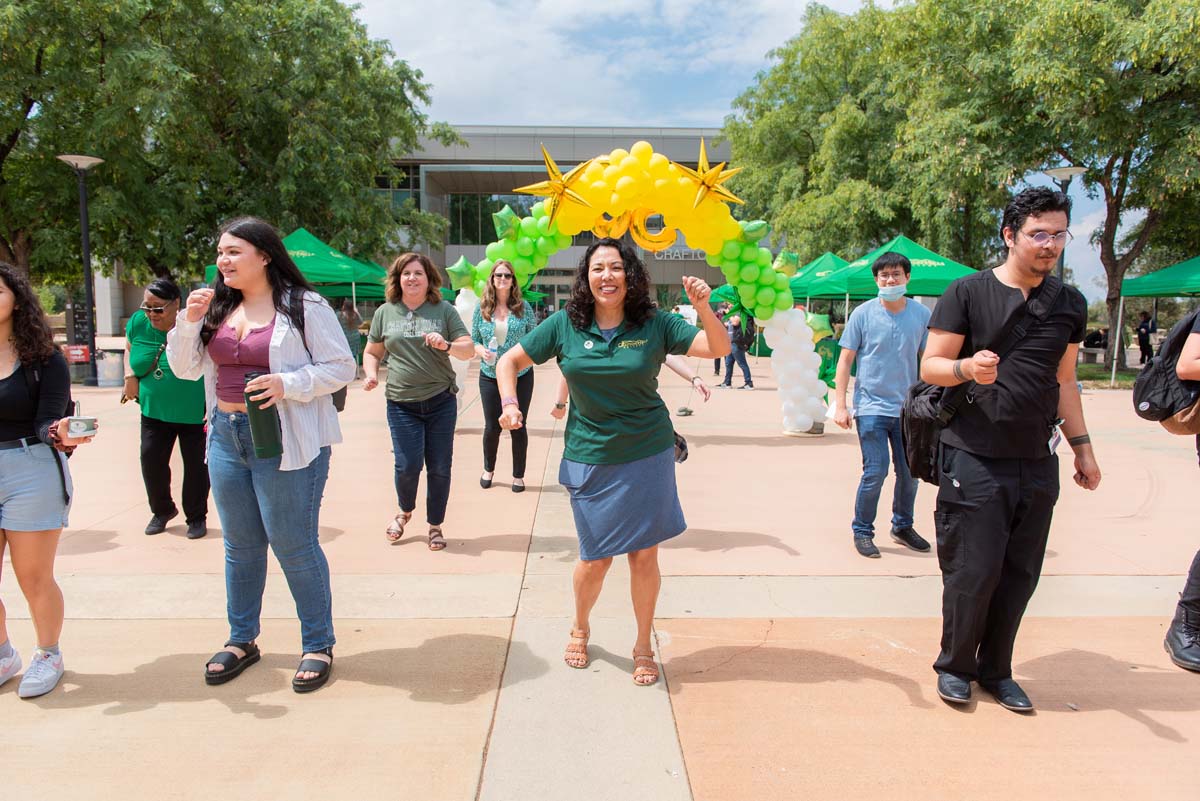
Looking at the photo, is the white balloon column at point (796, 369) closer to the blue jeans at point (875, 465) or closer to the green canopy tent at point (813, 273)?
the blue jeans at point (875, 465)

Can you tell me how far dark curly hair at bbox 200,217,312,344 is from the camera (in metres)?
3.15

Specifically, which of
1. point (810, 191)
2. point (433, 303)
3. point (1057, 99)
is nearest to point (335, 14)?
point (810, 191)

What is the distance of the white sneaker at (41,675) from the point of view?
3094 mm

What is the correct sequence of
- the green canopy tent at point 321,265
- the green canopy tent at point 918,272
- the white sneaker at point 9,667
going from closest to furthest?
the white sneaker at point 9,667, the green canopy tent at point 918,272, the green canopy tent at point 321,265

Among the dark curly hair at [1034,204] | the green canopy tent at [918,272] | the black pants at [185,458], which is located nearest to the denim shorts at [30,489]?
the black pants at [185,458]

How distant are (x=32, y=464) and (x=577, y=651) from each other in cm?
227

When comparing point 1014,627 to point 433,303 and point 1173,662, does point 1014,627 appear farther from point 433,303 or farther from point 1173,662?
point 433,303

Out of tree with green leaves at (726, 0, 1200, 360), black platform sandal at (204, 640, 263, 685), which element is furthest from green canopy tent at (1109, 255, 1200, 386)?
black platform sandal at (204, 640, 263, 685)

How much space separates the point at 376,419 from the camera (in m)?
10.7

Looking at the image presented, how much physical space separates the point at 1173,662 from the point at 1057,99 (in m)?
16.9

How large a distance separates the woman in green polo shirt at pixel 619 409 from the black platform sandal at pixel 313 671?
1.00 meters

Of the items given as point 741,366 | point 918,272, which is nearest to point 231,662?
point 741,366

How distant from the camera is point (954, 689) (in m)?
3.08

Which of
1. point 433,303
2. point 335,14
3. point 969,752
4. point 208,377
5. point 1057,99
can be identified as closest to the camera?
point 969,752
